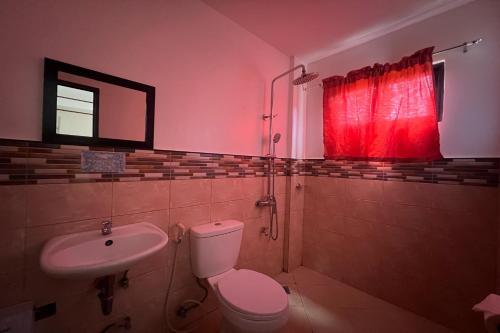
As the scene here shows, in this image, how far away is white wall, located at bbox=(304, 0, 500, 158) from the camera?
1385 millimetres

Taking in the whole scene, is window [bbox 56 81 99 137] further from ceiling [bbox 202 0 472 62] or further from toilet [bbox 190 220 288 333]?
ceiling [bbox 202 0 472 62]

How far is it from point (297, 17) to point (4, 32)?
5.86 feet

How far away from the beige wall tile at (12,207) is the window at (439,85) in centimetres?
266

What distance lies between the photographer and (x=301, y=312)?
1693 millimetres

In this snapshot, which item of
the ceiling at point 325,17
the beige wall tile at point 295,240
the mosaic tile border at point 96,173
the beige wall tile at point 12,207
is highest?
the ceiling at point 325,17

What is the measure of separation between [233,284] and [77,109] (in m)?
1.34

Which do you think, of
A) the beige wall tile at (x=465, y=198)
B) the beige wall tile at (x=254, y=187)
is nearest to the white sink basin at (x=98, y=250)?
the beige wall tile at (x=254, y=187)

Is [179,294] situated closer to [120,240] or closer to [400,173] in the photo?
[120,240]

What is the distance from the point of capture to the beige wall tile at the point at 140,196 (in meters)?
1.20

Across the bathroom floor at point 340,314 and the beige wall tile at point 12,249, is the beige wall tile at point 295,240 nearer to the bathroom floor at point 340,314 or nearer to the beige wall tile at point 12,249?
the bathroom floor at point 340,314

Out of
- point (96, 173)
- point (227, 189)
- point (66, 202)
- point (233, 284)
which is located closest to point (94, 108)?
point (96, 173)

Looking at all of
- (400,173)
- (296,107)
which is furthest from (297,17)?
(400,173)

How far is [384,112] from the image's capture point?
5.78ft

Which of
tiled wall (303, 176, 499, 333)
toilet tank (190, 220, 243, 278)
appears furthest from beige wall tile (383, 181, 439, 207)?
toilet tank (190, 220, 243, 278)
